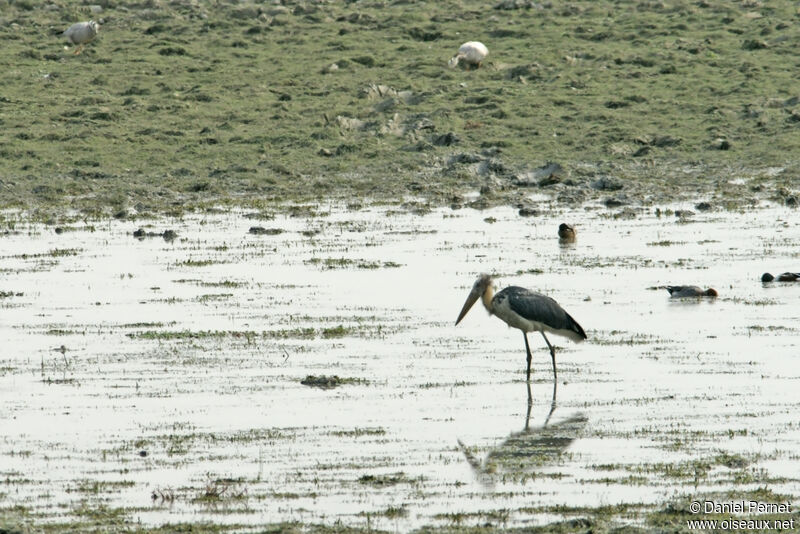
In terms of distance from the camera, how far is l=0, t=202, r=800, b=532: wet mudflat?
9133 mm

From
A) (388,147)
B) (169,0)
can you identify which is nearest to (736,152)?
(388,147)

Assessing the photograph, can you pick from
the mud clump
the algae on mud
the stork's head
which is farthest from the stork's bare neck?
the algae on mud

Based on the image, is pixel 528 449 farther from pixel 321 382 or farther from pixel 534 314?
pixel 534 314

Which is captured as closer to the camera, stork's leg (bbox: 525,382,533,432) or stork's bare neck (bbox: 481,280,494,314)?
stork's leg (bbox: 525,382,533,432)

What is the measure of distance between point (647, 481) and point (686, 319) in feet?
18.4

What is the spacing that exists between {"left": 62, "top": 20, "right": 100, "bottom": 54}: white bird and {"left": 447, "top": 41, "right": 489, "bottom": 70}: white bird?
771 cm

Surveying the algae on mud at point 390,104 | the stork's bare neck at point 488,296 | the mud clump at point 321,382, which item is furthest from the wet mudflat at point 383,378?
the algae on mud at point 390,104

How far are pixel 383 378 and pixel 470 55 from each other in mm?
17901

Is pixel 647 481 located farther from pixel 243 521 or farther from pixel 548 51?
pixel 548 51

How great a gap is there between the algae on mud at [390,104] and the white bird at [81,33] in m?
0.23

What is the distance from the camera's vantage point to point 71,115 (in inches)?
1048

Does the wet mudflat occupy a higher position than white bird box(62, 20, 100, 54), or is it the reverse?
white bird box(62, 20, 100, 54)

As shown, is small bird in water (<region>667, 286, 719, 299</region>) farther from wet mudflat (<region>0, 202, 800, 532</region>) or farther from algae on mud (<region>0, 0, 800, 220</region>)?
algae on mud (<region>0, 0, 800, 220</region>)

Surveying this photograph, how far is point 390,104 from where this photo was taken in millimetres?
27188
